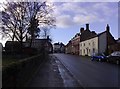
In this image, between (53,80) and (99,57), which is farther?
(99,57)

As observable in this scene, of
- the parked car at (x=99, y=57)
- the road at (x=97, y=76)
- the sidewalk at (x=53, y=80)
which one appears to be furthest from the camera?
the parked car at (x=99, y=57)

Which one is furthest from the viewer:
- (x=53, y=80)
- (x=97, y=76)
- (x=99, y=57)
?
(x=99, y=57)

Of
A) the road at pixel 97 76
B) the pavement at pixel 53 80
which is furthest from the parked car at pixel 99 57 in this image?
the pavement at pixel 53 80

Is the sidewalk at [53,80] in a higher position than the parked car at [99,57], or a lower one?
lower

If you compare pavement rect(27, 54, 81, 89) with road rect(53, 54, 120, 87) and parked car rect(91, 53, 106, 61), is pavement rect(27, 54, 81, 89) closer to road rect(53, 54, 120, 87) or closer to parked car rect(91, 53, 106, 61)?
road rect(53, 54, 120, 87)

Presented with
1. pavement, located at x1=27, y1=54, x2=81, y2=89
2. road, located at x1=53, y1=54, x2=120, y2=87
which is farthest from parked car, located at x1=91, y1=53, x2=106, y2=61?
pavement, located at x1=27, y1=54, x2=81, y2=89

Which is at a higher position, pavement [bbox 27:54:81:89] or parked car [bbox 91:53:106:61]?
parked car [bbox 91:53:106:61]

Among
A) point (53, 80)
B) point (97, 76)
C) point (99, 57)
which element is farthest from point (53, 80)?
point (99, 57)

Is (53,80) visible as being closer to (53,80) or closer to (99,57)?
(53,80)

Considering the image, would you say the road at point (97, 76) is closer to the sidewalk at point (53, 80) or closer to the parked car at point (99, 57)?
the sidewalk at point (53, 80)

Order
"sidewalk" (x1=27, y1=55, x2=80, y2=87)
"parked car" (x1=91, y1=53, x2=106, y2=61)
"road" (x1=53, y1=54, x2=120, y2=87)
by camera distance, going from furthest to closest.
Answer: "parked car" (x1=91, y1=53, x2=106, y2=61)
"road" (x1=53, y1=54, x2=120, y2=87)
"sidewalk" (x1=27, y1=55, x2=80, y2=87)

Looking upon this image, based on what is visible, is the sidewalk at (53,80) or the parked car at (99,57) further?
the parked car at (99,57)

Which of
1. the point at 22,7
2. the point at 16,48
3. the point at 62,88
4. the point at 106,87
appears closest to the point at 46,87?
the point at 62,88

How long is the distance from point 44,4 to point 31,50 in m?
9.55
